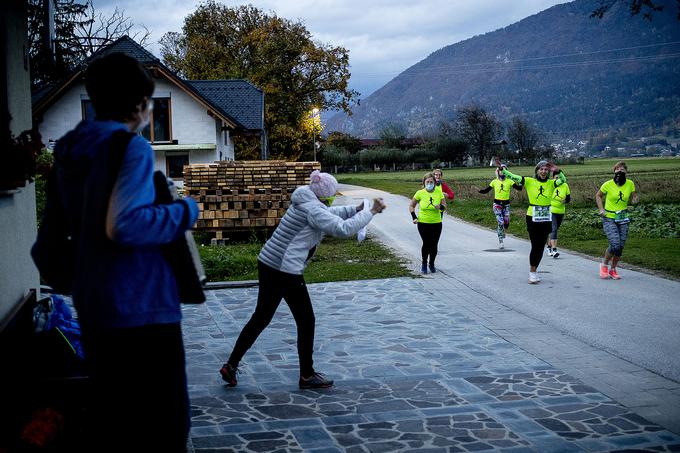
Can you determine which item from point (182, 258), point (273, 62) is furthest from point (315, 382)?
point (273, 62)

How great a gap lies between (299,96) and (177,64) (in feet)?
30.7

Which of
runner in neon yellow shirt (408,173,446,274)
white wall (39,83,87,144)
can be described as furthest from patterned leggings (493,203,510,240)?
white wall (39,83,87,144)

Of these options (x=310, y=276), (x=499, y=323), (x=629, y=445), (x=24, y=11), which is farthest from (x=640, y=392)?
(x=310, y=276)

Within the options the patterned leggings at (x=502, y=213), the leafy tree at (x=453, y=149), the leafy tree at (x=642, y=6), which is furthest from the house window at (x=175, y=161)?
the leafy tree at (x=453, y=149)

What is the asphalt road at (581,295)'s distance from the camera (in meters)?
8.36

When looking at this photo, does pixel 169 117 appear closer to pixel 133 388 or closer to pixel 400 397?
pixel 400 397

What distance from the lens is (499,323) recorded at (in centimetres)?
966

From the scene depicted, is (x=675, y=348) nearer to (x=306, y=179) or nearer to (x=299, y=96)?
(x=306, y=179)

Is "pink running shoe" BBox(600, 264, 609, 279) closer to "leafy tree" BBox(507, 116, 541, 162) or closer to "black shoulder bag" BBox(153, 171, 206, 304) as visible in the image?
"black shoulder bag" BBox(153, 171, 206, 304)

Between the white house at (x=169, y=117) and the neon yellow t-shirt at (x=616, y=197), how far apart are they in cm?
2899

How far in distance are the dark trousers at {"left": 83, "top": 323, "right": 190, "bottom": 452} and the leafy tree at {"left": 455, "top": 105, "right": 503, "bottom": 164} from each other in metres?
132

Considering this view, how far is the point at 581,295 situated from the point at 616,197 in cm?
223

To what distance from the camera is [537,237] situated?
1312 cm

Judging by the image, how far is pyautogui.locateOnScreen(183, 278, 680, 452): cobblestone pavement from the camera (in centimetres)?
534
